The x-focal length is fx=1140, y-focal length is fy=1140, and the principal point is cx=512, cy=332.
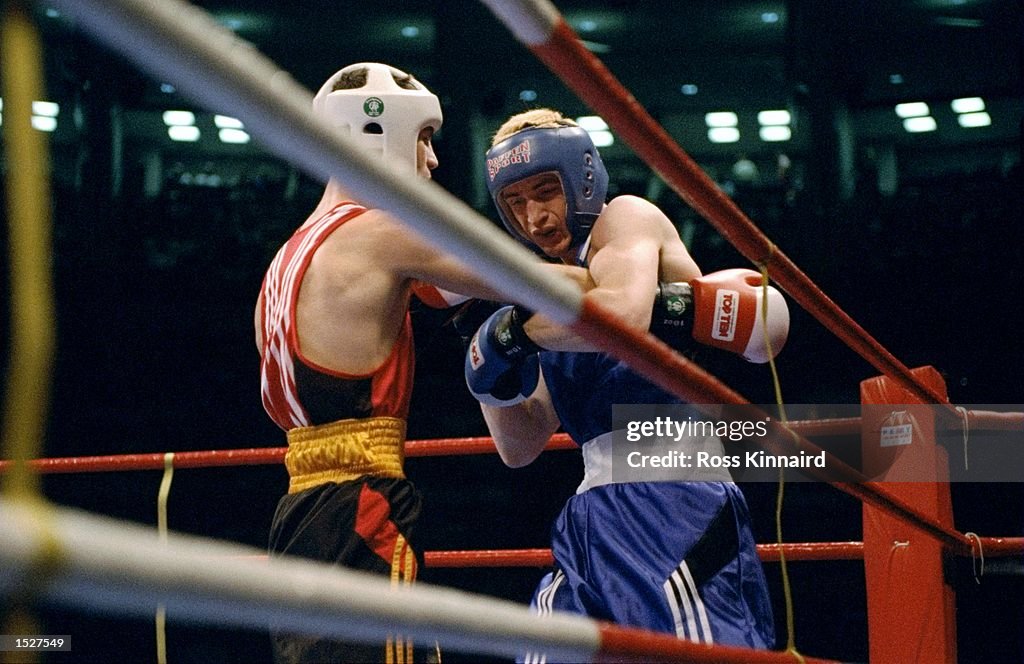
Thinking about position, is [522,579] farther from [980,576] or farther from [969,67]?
[969,67]

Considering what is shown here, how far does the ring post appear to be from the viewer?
5.41ft

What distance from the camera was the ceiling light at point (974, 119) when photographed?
21.5ft

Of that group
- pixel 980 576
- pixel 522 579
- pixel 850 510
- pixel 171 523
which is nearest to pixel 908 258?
pixel 850 510

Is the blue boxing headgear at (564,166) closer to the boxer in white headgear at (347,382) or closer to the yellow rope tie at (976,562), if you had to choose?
the boxer in white headgear at (347,382)

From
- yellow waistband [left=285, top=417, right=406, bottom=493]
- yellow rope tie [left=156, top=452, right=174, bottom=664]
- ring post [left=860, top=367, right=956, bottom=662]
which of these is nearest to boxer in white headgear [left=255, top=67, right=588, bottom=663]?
yellow waistband [left=285, top=417, right=406, bottom=493]

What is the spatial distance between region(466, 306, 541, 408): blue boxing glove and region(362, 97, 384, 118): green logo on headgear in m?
0.33

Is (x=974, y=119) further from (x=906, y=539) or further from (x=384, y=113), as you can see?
(x=384, y=113)

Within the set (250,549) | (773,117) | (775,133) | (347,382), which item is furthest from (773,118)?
(250,549)

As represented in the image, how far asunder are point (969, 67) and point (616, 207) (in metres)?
5.88

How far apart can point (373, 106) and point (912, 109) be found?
5820mm

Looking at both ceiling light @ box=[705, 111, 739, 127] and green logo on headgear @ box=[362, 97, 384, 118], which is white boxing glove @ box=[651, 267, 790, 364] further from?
ceiling light @ box=[705, 111, 739, 127]

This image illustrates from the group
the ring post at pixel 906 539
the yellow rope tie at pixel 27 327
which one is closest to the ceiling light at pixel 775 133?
the ring post at pixel 906 539

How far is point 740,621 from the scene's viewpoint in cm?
144

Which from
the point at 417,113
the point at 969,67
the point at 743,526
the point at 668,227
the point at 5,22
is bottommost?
the point at 743,526
